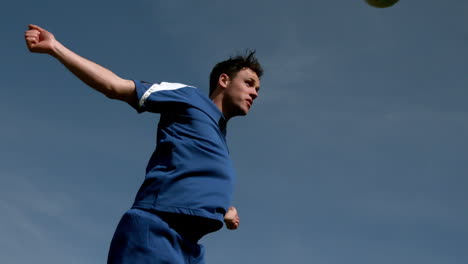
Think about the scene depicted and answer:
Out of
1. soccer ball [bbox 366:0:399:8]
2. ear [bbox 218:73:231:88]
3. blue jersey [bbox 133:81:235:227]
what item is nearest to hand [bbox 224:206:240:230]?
blue jersey [bbox 133:81:235:227]

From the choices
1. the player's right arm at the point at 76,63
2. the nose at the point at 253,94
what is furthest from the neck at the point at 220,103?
the player's right arm at the point at 76,63

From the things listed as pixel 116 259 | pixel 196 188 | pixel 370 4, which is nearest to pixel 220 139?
pixel 196 188

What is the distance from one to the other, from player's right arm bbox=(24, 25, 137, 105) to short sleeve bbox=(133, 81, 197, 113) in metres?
0.19

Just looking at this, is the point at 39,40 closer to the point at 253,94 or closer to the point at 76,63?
the point at 76,63

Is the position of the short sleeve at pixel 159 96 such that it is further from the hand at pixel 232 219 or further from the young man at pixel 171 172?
the hand at pixel 232 219

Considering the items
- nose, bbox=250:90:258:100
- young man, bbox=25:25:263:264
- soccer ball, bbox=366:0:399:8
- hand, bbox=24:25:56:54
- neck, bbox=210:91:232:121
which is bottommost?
young man, bbox=25:25:263:264

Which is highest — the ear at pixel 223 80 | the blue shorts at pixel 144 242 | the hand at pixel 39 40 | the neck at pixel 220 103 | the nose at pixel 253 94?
the ear at pixel 223 80

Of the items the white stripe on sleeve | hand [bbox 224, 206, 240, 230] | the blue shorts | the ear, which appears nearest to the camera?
the blue shorts

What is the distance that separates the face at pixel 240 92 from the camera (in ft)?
15.1

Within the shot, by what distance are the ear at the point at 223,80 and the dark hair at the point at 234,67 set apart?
4 centimetres

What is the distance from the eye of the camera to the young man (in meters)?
3.51

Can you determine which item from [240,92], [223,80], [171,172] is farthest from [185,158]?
[223,80]

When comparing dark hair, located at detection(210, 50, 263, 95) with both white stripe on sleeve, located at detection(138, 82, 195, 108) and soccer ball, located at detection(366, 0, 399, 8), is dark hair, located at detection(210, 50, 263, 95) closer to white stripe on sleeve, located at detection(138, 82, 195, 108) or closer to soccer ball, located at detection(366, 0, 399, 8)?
white stripe on sleeve, located at detection(138, 82, 195, 108)

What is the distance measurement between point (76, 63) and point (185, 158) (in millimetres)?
1008
